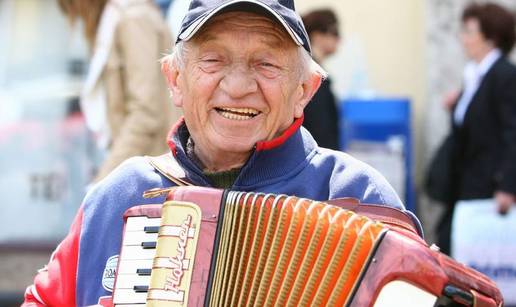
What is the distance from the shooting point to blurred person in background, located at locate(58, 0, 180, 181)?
16.9 ft

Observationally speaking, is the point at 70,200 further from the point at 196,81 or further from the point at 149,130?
the point at 196,81

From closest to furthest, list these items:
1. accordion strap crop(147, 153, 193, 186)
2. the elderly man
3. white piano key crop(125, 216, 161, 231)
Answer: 1. white piano key crop(125, 216, 161, 231)
2. the elderly man
3. accordion strap crop(147, 153, 193, 186)

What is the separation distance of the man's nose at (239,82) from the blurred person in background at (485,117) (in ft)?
11.9

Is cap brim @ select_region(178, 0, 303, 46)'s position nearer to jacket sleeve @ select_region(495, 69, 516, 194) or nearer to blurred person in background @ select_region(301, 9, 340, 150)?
blurred person in background @ select_region(301, 9, 340, 150)

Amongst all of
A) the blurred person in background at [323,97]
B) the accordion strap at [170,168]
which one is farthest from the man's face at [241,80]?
the blurred person in background at [323,97]

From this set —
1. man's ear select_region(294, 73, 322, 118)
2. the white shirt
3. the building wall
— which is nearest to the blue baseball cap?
man's ear select_region(294, 73, 322, 118)

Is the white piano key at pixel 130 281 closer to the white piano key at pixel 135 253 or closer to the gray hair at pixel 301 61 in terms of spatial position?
Answer: the white piano key at pixel 135 253

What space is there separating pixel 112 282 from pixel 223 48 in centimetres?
60

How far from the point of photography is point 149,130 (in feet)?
17.0

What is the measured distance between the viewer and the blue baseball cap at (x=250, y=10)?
2939mm

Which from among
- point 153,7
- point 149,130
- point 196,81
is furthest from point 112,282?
point 153,7

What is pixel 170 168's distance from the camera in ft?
10.3

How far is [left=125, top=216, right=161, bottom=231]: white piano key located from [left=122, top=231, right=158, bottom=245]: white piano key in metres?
0.01

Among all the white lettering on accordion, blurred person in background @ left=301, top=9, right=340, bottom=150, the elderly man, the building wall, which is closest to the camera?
the white lettering on accordion
